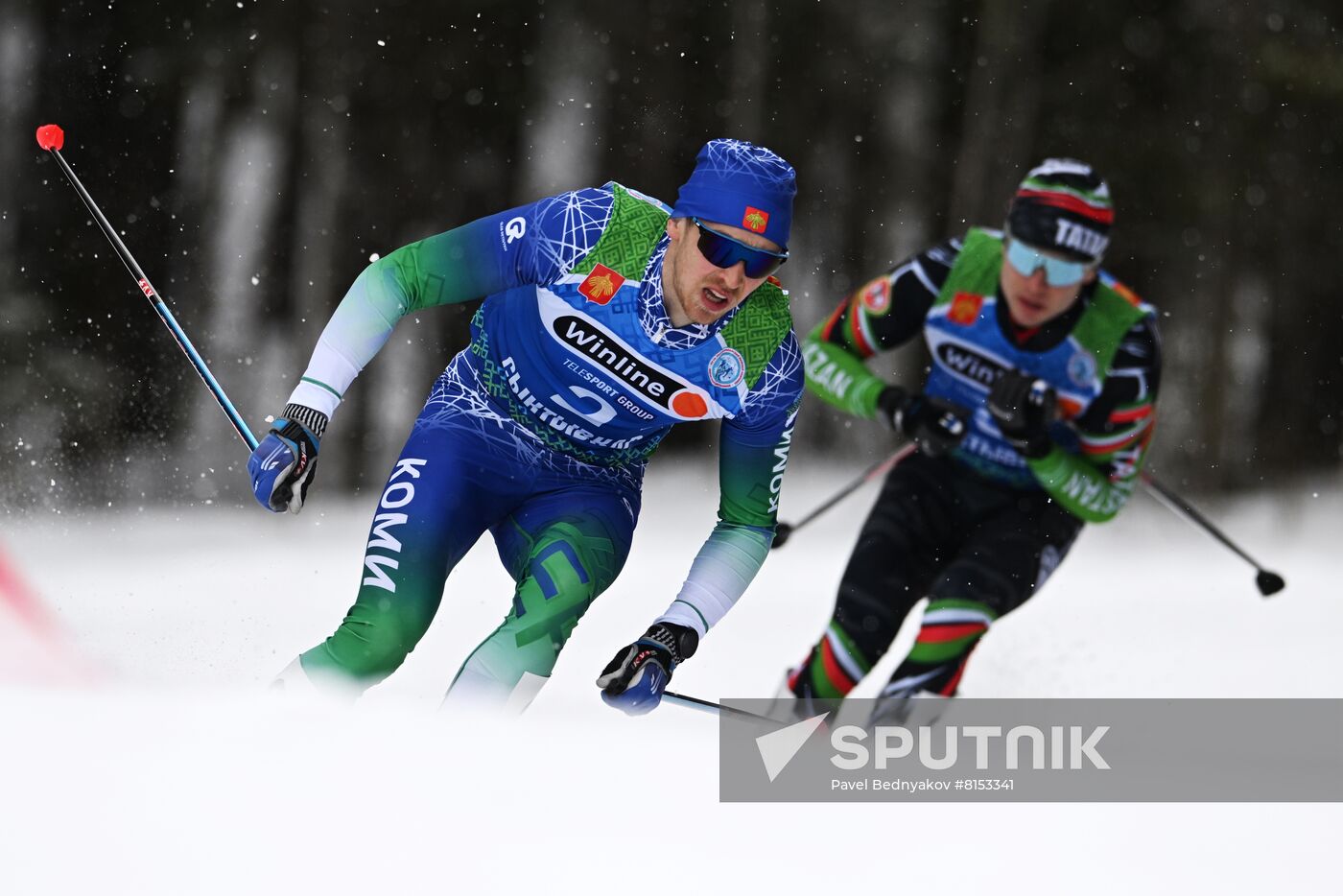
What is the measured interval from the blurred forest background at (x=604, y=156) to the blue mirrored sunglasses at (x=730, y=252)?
29.3 ft

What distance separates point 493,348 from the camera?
13.0ft

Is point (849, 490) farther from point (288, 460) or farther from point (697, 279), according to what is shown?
point (288, 460)

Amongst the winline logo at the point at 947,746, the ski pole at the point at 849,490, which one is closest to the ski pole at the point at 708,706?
the winline logo at the point at 947,746

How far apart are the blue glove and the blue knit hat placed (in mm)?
982

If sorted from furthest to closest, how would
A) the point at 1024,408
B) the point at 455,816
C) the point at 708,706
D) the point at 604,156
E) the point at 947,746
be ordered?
the point at 604,156, the point at 1024,408, the point at 947,746, the point at 708,706, the point at 455,816

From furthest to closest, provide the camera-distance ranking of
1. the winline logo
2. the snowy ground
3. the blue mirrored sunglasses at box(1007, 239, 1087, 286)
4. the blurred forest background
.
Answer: the blurred forest background
the blue mirrored sunglasses at box(1007, 239, 1087, 286)
the winline logo
the snowy ground

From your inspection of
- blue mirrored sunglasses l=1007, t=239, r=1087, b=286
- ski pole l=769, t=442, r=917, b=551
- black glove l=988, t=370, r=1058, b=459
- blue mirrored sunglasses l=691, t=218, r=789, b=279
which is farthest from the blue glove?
blue mirrored sunglasses l=1007, t=239, r=1087, b=286

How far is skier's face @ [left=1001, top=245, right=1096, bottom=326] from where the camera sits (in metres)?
4.61

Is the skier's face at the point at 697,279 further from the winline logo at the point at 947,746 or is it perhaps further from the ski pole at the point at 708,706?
the winline logo at the point at 947,746

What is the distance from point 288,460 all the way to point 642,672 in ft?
3.06

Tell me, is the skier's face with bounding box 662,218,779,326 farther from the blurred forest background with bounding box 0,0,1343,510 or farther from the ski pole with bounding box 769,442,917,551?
the blurred forest background with bounding box 0,0,1343,510

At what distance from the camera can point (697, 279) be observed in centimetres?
361

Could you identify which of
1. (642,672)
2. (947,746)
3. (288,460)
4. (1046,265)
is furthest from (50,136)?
(947,746)

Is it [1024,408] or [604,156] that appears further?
[604,156]
